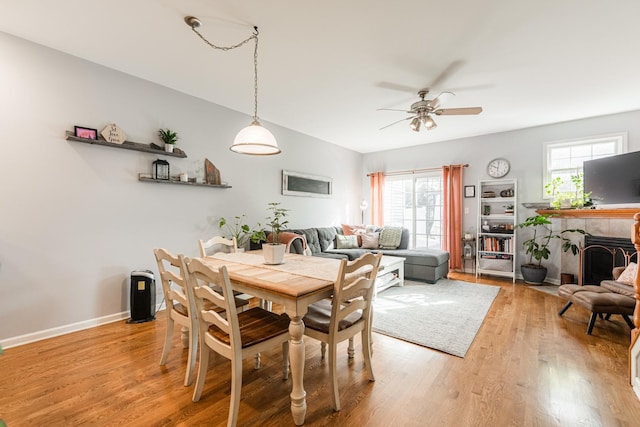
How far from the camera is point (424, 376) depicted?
6.79ft

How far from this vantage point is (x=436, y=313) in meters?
3.25

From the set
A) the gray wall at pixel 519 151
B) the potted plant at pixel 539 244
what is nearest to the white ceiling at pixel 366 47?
the gray wall at pixel 519 151

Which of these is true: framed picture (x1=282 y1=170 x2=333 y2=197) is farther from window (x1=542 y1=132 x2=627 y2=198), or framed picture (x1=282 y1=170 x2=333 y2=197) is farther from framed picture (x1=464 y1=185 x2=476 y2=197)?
window (x1=542 y1=132 x2=627 y2=198)

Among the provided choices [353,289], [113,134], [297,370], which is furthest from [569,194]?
[113,134]

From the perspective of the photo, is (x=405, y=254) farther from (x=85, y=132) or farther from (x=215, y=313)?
(x=85, y=132)

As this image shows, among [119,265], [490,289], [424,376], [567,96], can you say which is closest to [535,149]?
[567,96]

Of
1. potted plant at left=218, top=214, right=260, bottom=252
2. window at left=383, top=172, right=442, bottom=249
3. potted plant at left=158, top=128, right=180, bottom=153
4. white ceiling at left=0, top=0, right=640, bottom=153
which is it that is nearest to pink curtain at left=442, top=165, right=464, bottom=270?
window at left=383, top=172, right=442, bottom=249

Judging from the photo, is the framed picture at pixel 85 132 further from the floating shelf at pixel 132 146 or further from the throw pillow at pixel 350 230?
the throw pillow at pixel 350 230

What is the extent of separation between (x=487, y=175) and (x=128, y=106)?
Result: 18.6ft

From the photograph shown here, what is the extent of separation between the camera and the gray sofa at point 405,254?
4508 mm

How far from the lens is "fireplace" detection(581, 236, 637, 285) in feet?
12.4

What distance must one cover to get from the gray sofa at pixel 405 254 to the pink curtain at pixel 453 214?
2.27 ft

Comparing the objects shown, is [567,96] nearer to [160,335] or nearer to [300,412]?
[300,412]

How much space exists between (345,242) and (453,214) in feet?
7.17
